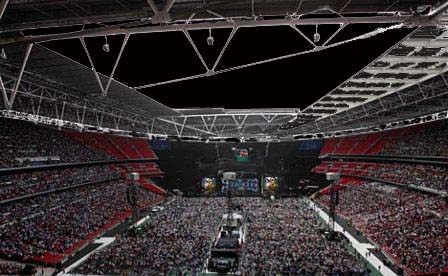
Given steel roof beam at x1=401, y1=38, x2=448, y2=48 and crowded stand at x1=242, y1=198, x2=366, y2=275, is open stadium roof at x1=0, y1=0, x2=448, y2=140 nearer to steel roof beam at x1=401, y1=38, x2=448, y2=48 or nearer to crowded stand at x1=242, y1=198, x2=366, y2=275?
steel roof beam at x1=401, y1=38, x2=448, y2=48

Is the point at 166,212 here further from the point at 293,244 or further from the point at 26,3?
the point at 26,3

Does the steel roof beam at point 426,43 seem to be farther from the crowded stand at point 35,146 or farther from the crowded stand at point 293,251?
the crowded stand at point 35,146

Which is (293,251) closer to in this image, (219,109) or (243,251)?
(243,251)

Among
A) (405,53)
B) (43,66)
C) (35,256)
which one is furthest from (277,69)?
(35,256)

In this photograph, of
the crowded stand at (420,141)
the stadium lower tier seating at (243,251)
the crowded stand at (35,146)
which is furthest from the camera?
the crowded stand at (420,141)

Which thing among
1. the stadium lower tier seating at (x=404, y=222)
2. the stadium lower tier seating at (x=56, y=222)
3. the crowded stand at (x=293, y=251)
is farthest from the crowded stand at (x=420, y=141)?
the stadium lower tier seating at (x=56, y=222)

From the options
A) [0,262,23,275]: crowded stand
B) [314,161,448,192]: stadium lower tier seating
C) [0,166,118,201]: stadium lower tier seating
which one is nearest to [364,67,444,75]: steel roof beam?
[314,161,448,192]: stadium lower tier seating
